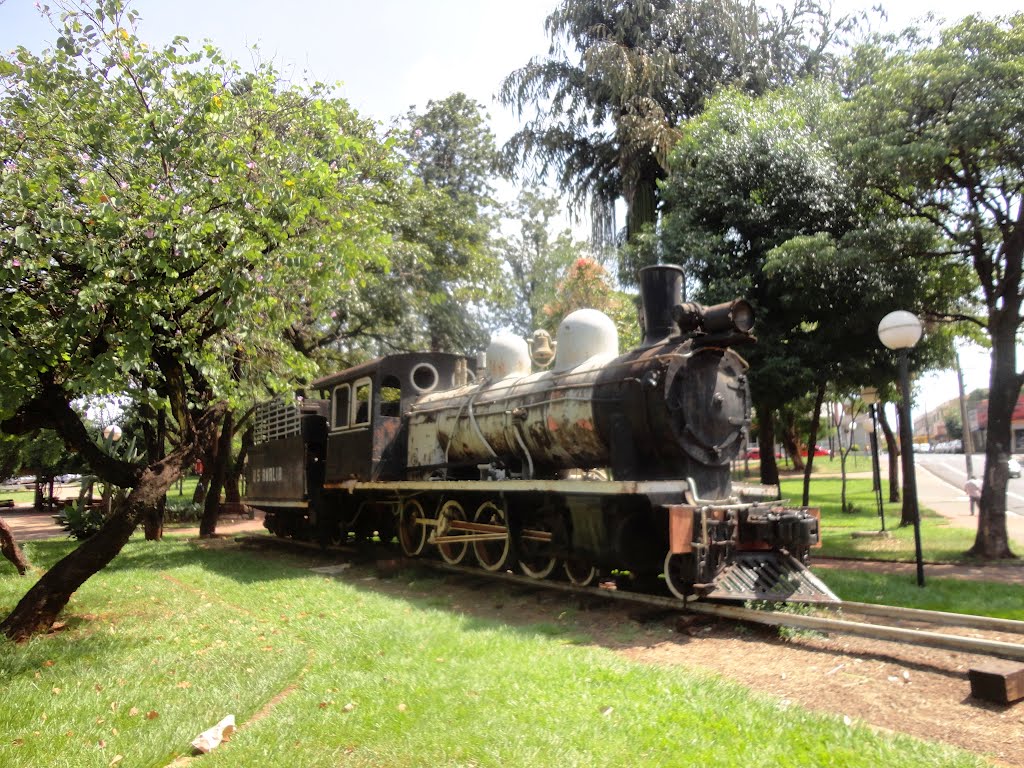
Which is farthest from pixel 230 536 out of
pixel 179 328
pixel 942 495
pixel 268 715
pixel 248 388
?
pixel 942 495

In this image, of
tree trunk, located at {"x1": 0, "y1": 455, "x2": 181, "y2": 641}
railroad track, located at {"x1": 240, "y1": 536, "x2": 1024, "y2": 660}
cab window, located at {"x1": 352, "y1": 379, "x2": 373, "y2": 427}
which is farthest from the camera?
cab window, located at {"x1": 352, "y1": 379, "x2": 373, "y2": 427}

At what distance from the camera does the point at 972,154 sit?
33.7 feet

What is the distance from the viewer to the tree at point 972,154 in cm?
972

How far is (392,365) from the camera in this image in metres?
11.5

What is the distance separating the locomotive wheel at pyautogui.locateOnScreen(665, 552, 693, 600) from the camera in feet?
22.4

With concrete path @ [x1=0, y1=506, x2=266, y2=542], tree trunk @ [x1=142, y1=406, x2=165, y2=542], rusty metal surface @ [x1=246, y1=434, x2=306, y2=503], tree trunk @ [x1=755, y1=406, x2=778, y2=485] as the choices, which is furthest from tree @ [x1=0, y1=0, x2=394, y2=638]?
concrete path @ [x1=0, y1=506, x2=266, y2=542]

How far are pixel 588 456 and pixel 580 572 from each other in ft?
4.64

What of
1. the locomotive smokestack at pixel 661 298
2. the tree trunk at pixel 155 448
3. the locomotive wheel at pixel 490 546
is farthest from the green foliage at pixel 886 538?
the tree trunk at pixel 155 448

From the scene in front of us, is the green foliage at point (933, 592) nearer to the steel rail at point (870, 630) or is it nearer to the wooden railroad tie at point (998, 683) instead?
the steel rail at point (870, 630)

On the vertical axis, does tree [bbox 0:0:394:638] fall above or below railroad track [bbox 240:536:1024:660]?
above

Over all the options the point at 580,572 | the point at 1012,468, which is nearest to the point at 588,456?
the point at 580,572

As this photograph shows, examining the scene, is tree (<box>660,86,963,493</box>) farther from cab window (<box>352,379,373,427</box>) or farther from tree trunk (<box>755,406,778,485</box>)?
cab window (<box>352,379,373,427</box>)

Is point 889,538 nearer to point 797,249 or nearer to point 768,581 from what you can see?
point 797,249

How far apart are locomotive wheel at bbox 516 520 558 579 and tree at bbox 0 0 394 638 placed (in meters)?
3.46
